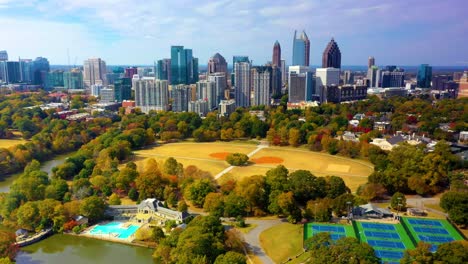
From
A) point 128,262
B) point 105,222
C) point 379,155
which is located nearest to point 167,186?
point 105,222

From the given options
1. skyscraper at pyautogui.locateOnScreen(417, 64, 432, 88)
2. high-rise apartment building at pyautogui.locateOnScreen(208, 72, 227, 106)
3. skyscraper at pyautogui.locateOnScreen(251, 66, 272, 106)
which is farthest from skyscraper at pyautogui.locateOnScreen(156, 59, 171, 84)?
skyscraper at pyautogui.locateOnScreen(417, 64, 432, 88)

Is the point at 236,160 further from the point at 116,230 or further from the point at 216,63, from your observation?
the point at 216,63

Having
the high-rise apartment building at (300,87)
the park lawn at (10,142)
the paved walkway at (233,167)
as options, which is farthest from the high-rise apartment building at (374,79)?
the park lawn at (10,142)

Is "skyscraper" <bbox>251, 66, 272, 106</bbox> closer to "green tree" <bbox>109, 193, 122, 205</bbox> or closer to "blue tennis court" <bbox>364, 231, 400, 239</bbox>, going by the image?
"green tree" <bbox>109, 193, 122, 205</bbox>

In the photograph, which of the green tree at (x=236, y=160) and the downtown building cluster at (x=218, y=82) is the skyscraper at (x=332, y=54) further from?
the green tree at (x=236, y=160)

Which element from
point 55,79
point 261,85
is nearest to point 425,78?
point 261,85

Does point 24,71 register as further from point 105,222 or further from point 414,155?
point 414,155
